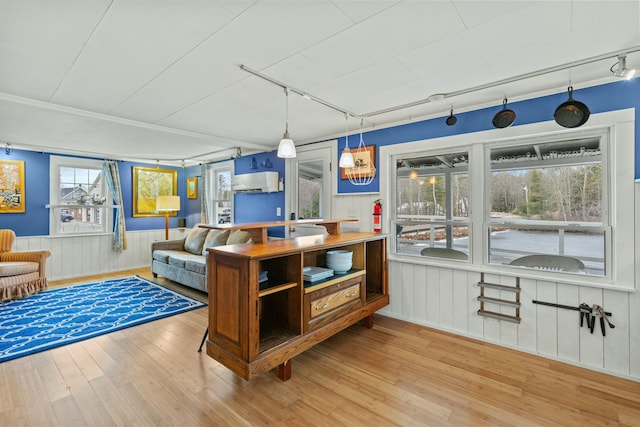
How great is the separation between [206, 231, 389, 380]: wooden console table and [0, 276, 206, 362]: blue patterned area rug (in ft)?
5.91

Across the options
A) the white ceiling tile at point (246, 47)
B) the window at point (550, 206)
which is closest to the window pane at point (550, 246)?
the window at point (550, 206)

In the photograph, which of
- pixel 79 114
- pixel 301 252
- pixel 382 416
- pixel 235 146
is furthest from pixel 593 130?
pixel 79 114

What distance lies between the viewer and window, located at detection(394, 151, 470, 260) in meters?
3.14

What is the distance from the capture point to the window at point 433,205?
314 cm

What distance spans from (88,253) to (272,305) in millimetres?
4970

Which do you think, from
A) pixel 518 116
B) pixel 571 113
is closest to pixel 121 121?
pixel 518 116

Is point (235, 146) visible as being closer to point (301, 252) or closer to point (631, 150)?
point (301, 252)

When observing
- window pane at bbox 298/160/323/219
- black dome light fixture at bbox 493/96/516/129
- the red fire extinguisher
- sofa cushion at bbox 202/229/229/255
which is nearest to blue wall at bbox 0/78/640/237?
black dome light fixture at bbox 493/96/516/129

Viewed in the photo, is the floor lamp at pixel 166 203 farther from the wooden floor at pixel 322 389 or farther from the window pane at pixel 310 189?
the wooden floor at pixel 322 389

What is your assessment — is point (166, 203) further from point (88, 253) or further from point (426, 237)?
point (426, 237)

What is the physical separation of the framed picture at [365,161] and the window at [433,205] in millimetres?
307

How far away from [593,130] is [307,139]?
3033 millimetres

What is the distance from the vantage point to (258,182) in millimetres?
4762

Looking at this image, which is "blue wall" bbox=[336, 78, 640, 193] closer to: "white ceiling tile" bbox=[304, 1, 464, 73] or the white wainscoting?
"white ceiling tile" bbox=[304, 1, 464, 73]
